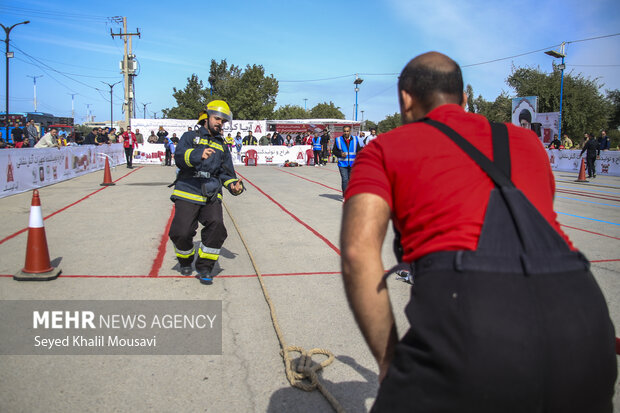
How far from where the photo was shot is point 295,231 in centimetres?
828

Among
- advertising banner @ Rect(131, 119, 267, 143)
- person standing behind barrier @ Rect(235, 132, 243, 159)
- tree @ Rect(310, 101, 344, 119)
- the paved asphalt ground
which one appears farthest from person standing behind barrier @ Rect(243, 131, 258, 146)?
tree @ Rect(310, 101, 344, 119)

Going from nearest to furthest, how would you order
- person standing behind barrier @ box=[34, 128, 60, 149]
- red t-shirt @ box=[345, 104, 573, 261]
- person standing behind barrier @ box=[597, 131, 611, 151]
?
red t-shirt @ box=[345, 104, 573, 261]
person standing behind barrier @ box=[34, 128, 60, 149]
person standing behind barrier @ box=[597, 131, 611, 151]

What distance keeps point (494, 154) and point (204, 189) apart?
159 inches

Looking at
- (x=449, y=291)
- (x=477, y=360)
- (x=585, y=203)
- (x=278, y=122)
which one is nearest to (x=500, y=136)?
(x=449, y=291)

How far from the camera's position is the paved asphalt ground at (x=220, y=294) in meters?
3.04

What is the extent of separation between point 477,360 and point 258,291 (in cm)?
401

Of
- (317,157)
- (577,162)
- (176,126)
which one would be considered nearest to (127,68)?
(176,126)

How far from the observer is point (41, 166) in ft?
46.2

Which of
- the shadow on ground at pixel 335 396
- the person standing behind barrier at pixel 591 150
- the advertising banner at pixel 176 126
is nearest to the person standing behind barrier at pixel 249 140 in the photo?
the advertising banner at pixel 176 126

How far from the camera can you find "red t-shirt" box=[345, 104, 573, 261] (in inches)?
52.6

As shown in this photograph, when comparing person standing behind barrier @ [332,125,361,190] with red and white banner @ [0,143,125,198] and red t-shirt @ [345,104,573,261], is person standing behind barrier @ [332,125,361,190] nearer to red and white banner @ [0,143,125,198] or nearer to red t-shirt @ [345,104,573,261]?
red and white banner @ [0,143,125,198]

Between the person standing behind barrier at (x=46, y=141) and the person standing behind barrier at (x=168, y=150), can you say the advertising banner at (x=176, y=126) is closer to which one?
the person standing behind barrier at (x=168, y=150)

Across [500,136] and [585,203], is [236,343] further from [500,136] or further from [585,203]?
[585,203]

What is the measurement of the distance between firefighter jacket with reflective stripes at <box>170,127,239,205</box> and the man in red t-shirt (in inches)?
150
